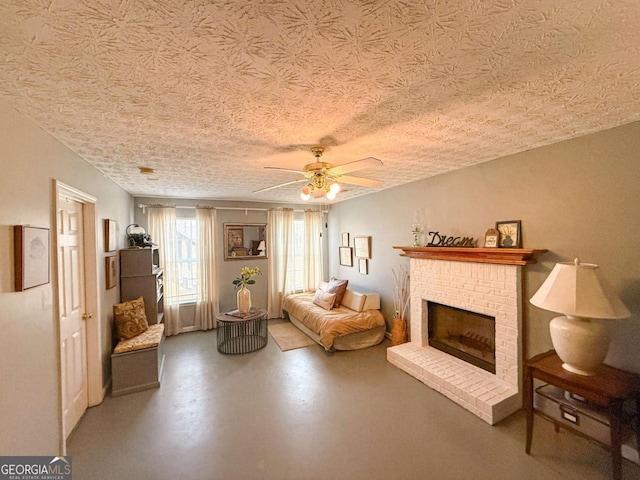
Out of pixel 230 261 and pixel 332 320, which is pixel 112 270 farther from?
pixel 332 320

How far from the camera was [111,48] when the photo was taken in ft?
3.40

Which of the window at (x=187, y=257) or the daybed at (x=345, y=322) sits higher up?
the window at (x=187, y=257)

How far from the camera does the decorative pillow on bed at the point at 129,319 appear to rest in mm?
3156

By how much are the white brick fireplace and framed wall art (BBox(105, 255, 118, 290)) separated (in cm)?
352

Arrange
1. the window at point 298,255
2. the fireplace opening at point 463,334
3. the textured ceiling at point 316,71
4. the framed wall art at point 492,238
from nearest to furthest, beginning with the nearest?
the textured ceiling at point 316,71, the framed wall art at point 492,238, the fireplace opening at point 463,334, the window at point 298,255

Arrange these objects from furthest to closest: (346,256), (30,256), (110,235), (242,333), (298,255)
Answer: (298,255), (346,256), (242,333), (110,235), (30,256)

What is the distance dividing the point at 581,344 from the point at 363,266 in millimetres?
3278

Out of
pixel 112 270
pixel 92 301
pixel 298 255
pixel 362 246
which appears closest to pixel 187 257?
pixel 112 270

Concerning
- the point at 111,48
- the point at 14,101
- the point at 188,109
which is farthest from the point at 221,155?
the point at 111,48

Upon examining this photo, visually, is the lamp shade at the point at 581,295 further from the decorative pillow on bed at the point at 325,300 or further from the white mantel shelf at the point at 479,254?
the decorative pillow on bed at the point at 325,300

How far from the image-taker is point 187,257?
4918 mm

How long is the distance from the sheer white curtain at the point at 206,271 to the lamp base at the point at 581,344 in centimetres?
475

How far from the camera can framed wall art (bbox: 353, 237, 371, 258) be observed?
189 inches

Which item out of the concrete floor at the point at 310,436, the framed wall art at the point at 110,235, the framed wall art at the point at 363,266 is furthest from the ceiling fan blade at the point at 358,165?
the framed wall art at the point at 363,266
